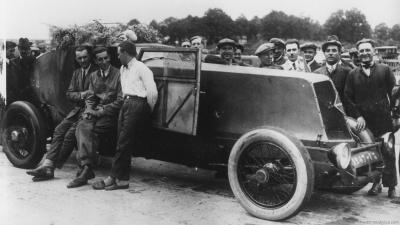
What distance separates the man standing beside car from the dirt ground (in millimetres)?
234

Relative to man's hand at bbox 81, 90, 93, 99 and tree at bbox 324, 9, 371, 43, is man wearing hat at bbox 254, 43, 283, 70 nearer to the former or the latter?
man's hand at bbox 81, 90, 93, 99

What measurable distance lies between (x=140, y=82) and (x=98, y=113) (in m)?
0.69

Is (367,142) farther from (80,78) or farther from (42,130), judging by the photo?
(42,130)

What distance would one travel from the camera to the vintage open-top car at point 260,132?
3.91 meters

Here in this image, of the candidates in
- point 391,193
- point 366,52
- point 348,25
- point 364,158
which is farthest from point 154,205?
point 348,25

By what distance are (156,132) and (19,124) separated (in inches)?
83.9

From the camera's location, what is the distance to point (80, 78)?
5.30m

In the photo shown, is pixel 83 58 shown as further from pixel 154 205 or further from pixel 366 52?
pixel 366 52

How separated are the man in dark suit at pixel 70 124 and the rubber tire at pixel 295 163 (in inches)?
81.3

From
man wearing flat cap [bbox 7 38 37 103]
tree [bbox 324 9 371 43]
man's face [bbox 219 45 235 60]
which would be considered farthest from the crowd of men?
tree [bbox 324 9 371 43]

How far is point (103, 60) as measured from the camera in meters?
5.09

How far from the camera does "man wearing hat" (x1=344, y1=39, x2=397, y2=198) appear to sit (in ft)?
16.1

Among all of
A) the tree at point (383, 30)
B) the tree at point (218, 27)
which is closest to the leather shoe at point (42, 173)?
the tree at point (218, 27)

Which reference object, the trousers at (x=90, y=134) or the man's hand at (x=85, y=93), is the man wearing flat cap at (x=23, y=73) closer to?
the man's hand at (x=85, y=93)
